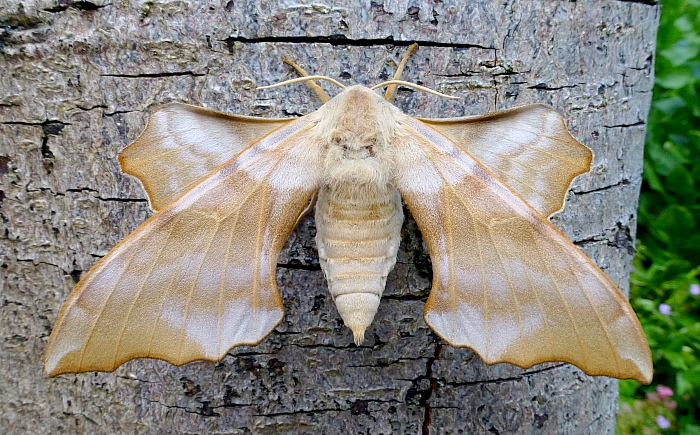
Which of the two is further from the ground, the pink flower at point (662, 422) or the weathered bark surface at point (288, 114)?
the weathered bark surface at point (288, 114)

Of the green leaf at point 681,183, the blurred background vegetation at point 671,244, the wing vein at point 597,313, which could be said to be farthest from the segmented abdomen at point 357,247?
the green leaf at point 681,183

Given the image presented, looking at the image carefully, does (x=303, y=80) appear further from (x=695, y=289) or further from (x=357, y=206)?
(x=695, y=289)

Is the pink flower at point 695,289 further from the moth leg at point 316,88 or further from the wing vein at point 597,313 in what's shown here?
the moth leg at point 316,88

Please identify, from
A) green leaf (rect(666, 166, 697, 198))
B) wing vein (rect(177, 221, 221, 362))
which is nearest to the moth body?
wing vein (rect(177, 221, 221, 362))

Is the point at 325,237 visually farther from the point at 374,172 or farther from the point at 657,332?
the point at 657,332

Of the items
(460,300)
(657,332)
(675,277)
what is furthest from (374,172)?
(675,277)

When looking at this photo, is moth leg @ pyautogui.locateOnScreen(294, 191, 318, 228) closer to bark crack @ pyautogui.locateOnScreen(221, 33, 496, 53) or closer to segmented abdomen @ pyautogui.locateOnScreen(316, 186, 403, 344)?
segmented abdomen @ pyautogui.locateOnScreen(316, 186, 403, 344)

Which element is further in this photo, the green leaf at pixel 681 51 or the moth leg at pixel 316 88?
the green leaf at pixel 681 51

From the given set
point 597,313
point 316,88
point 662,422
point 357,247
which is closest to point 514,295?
point 597,313
